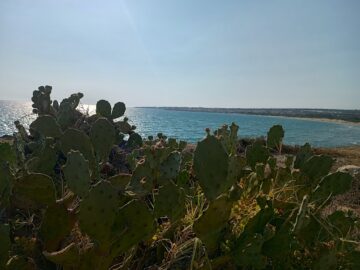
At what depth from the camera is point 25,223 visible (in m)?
2.37

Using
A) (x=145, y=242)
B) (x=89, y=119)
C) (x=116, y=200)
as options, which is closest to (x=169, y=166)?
(x=145, y=242)

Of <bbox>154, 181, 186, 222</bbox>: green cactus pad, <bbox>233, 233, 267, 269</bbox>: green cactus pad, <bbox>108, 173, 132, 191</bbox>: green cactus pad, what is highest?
<bbox>108, 173, 132, 191</bbox>: green cactus pad

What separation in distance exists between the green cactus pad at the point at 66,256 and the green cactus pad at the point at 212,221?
655 millimetres

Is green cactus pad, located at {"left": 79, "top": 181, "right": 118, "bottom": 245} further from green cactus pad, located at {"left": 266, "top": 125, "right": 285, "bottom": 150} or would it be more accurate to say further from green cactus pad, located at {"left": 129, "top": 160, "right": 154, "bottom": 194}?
green cactus pad, located at {"left": 266, "top": 125, "right": 285, "bottom": 150}

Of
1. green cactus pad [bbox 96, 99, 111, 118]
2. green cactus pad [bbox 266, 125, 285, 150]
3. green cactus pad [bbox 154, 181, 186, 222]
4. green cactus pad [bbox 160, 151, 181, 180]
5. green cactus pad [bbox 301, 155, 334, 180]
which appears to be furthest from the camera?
green cactus pad [bbox 96, 99, 111, 118]

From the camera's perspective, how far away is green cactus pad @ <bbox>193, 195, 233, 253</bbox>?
1989 millimetres

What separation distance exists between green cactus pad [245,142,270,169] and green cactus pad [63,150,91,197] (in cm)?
191

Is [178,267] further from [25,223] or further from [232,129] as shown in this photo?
[232,129]

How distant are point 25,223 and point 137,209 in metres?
0.94

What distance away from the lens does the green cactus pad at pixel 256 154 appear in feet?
11.2

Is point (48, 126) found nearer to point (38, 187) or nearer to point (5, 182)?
point (5, 182)

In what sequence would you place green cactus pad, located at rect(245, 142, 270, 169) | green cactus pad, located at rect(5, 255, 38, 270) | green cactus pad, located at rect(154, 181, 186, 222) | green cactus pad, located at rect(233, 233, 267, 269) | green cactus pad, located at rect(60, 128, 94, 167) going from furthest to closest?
green cactus pad, located at rect(245, 142, 270, 169) → green cactus pad, located at rect(60, 128, 94, 167) → green cactus pad, located at rect(154, 181, 186, 222) → green cactus pad, located at rect(233, 233, 267, 269) → green cactus pad, located at rect(5, 255, 38, 270)

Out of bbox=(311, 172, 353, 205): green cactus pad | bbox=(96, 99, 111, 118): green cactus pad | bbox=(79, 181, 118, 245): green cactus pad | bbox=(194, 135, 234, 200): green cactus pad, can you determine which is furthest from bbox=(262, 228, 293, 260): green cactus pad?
bbox=(96, 99, 111, 118): green cactus pad

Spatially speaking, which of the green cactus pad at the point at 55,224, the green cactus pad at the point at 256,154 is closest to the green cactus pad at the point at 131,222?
the green cactus pad at the point at 55,224
